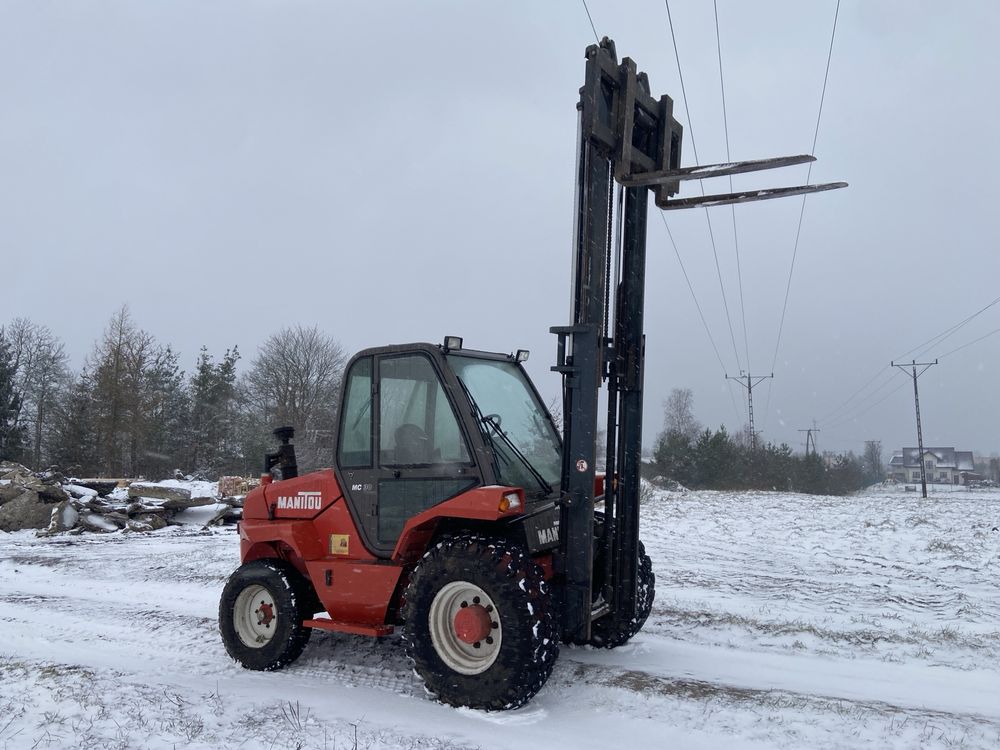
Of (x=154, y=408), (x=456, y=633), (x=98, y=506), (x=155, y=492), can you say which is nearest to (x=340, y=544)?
(x=456, y=633)

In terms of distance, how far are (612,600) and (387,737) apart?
194cm

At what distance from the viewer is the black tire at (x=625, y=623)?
222 inches

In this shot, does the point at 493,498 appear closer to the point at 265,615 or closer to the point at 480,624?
the point at 480,624

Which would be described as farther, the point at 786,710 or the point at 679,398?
the point at 679,398

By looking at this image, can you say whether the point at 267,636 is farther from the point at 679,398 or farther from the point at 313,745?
the point at 679,398

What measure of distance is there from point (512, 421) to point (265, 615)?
243 centimetres

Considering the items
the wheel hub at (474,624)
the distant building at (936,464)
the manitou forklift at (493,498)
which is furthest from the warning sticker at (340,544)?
the distant building at (936,464)

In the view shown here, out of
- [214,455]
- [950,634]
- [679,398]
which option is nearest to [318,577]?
[950,634]

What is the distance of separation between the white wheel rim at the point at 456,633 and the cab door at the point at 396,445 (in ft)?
2.12

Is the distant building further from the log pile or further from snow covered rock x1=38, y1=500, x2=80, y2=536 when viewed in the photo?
snow covered rock x1=38, y1=500, x2=80, y2=536

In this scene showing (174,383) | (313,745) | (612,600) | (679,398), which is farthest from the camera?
(679,398)

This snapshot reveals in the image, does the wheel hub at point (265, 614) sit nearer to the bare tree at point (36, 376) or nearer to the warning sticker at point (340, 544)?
the warning sticker at point (340, 544)

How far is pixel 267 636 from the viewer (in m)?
5.72

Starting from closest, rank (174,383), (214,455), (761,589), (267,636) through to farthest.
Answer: (267,636), (761,589), (214,455), (174,383)
